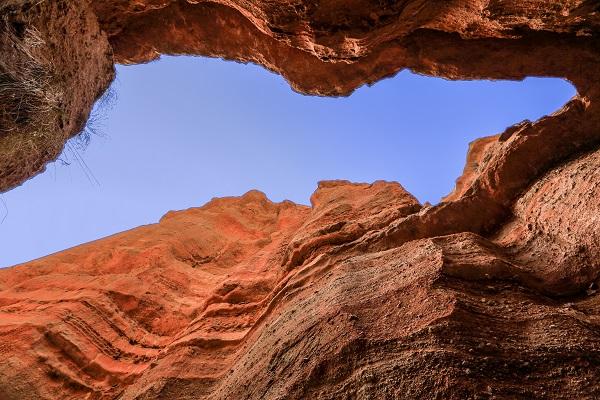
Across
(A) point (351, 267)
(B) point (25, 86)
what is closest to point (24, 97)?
(B) point (25, 86)

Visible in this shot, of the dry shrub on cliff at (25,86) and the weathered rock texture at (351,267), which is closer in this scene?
the weathered rock texture at (351,267)

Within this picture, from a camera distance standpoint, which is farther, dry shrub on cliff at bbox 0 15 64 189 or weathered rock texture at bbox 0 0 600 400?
dry shrub on cliff at bbox 0 15 64 189

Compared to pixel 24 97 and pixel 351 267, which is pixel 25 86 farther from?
pixel 351 267

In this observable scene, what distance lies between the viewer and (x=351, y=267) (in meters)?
8.50

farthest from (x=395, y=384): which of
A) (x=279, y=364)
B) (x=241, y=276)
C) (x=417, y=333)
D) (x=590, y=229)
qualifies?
(x=241, y=276)

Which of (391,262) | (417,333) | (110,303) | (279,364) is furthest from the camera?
(110,303)

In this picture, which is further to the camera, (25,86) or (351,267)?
(351,267)

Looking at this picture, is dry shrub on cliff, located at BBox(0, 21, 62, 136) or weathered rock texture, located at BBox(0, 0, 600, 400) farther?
dry shrub on cliff, located at BBox(0, 21, 62, 136)

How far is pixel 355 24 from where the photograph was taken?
8.92 m

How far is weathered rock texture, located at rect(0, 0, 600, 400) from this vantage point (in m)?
5.82

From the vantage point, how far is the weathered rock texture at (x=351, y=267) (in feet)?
19.1

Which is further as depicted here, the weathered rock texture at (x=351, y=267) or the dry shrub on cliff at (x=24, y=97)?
the dry shrub on cliff at (x=24, y=97)

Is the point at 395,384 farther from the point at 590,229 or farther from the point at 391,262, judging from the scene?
the point at 590,229

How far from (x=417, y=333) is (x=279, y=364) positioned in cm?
174
